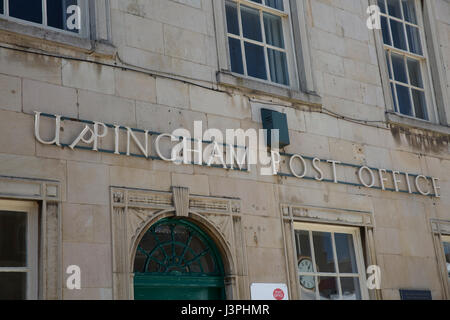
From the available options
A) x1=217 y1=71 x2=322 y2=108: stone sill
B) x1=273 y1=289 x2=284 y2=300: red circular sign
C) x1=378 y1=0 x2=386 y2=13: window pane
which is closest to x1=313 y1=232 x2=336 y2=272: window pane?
x1=273 y1=289 x2=284 y2=300: red circular sign

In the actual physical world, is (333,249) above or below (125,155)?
below

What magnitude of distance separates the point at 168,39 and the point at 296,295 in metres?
3.83

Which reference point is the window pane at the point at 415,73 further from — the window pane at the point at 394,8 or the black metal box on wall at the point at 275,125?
the black metal box on wall at the point at 275,125

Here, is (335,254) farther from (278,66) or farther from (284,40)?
(284,40)

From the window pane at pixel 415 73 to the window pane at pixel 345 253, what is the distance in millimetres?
3786

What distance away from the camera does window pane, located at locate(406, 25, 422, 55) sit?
12.8 meters

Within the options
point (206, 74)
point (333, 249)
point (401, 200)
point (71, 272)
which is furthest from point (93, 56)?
point (401, 200)

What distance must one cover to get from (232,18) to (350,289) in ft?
14.4

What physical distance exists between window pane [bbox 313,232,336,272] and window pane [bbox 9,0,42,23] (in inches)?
190

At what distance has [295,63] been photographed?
422 inches

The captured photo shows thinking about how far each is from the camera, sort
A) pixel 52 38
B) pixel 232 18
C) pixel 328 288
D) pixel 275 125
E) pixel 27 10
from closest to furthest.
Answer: pixel 52 38
pixel 27 10
pixel 275 125
pixel 328 288
pixel 232 18

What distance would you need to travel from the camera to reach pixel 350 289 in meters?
10.0

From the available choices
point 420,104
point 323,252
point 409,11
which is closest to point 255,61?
point 323,252
